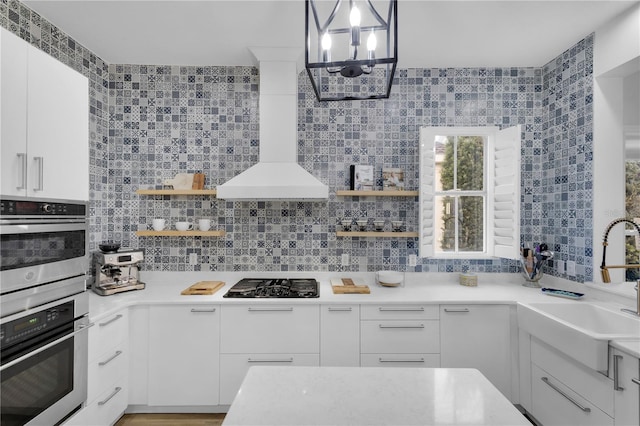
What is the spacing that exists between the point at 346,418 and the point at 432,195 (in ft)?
7.44

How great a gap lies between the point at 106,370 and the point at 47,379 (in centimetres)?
55

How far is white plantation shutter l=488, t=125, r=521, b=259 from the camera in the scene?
271cm

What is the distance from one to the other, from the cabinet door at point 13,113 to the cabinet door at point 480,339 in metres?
2.53

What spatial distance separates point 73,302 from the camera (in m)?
1.78

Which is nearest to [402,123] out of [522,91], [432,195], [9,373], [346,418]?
[432,195]

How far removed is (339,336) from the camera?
2.41 metres

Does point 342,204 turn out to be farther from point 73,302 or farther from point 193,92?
point 73,302

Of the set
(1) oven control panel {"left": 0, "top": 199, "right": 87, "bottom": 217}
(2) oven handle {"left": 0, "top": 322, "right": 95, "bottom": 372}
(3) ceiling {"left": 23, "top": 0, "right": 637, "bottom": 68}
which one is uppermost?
(3) ceiling {"left": 23, "top": 0, "right": 637, "bottom": 68}

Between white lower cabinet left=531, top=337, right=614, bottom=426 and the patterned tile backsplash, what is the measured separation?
1.00 m

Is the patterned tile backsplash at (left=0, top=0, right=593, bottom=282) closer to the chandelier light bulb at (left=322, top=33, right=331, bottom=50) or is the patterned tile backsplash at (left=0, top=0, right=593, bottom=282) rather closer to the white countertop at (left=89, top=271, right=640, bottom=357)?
the white countertop at (left=89, top=271, right=640, bottom=357)

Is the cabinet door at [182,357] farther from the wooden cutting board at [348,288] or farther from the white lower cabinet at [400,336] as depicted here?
the white lower cabinet at [400,336]

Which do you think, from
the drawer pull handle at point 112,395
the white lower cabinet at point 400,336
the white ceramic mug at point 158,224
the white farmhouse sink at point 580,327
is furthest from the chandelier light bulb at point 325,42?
the drawer pull handle at point 112,395

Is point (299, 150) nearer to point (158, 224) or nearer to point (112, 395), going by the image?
point (158, 224)

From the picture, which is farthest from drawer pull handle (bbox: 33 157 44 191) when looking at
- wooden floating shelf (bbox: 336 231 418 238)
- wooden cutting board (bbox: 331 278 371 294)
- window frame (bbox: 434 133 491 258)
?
window frame (bbox: 434 133 491 258)
